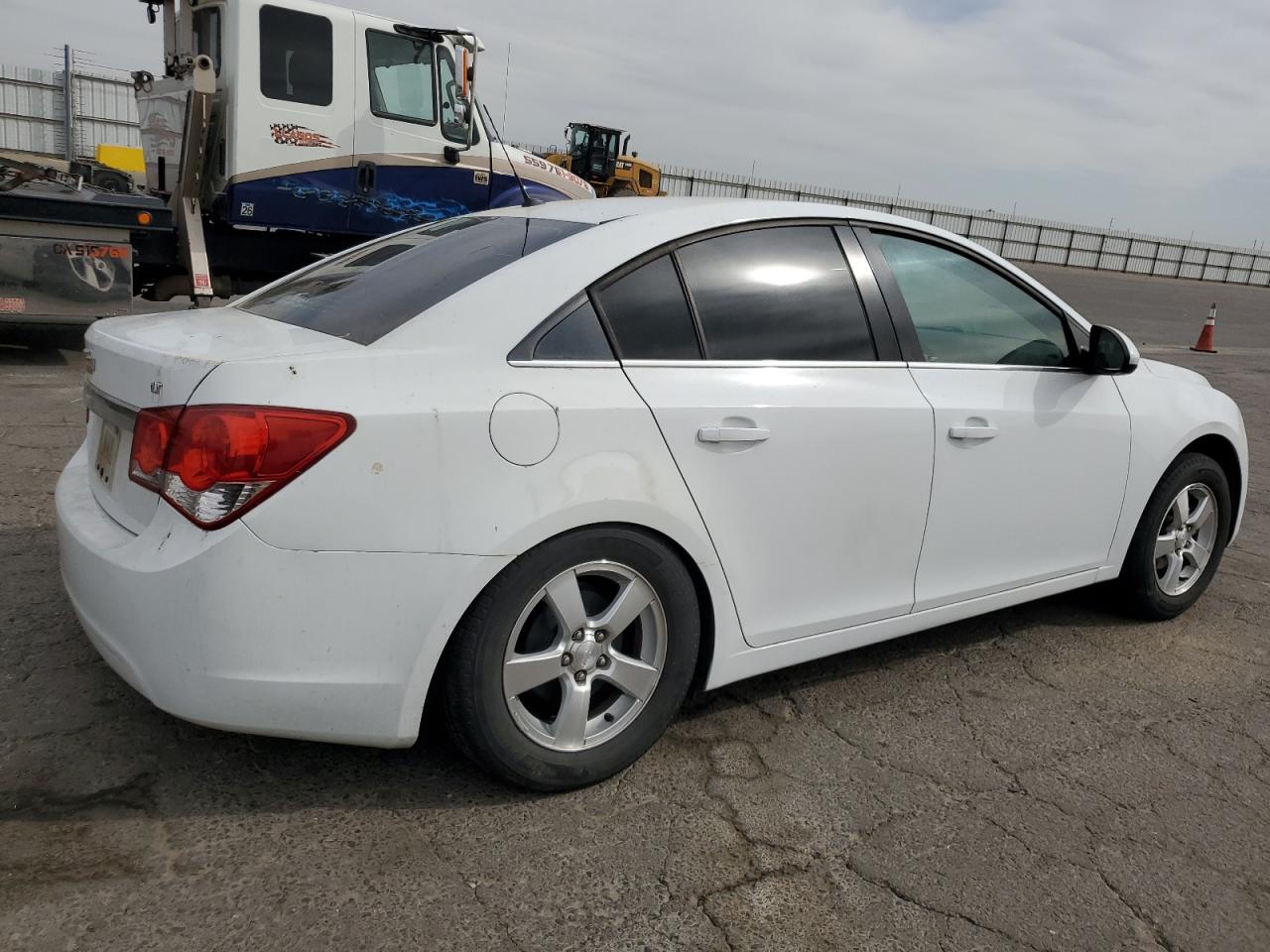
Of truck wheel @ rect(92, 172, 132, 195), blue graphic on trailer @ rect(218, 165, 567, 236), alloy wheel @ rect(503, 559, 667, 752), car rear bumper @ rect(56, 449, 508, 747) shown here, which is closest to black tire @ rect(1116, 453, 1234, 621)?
alloy wheel @ rect(503, 559, 667, 752)

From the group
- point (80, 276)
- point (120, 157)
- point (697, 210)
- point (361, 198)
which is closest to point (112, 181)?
point (80, 276)

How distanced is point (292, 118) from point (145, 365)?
7.26 m

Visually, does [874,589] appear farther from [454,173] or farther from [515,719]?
[454,173]

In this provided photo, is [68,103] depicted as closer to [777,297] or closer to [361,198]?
[361,198]

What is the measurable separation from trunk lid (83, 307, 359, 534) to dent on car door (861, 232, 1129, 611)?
1.78 meters

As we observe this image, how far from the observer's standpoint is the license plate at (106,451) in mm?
2641

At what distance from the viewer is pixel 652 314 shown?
9.11 feet

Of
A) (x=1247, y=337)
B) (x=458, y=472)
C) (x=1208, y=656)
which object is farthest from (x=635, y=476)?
(x=1247, y=337)

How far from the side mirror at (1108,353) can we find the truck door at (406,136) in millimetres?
7284

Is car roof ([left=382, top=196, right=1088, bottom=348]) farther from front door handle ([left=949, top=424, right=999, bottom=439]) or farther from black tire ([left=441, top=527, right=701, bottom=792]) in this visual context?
front door handle ([left=949, top=424, right=999, bottom=439])

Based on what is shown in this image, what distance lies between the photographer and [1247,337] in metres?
19.1

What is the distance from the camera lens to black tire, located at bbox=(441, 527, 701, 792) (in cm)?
241

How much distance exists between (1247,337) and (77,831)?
68.9 ft

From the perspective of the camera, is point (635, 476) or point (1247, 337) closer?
point (635, 476)
